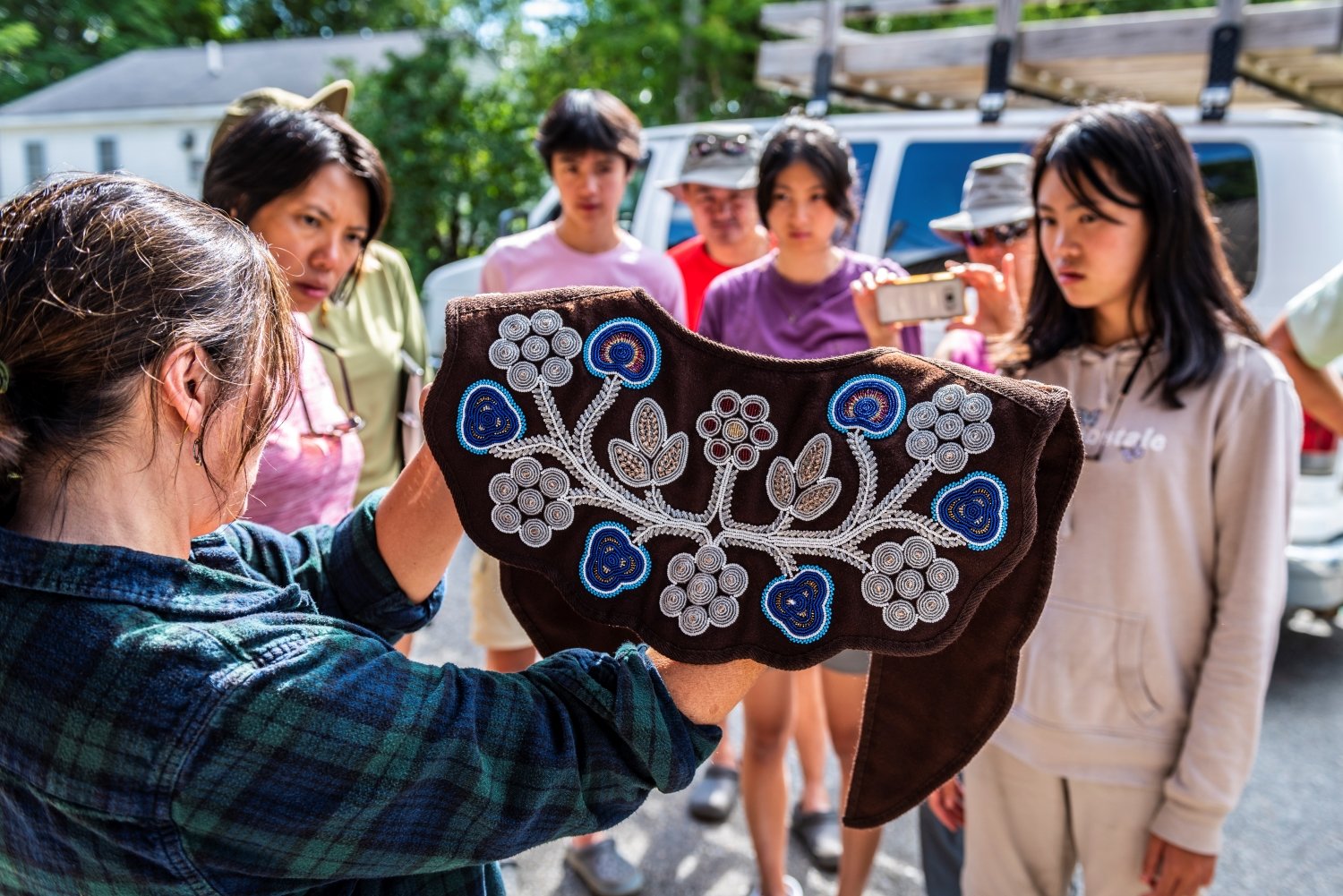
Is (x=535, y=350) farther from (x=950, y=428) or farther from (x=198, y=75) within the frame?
(x=198, y=75)

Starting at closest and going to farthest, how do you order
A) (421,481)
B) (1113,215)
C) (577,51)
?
(421,481) < (1113,215) < (577,51)

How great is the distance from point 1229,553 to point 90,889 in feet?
5.27

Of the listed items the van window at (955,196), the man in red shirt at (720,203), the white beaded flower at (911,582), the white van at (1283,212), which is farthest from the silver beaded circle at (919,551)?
the van window at (955,196)

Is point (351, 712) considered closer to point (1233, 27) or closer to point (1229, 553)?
point (1229, 553)

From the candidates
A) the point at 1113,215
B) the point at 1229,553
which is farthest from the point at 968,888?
the point at 1113,215

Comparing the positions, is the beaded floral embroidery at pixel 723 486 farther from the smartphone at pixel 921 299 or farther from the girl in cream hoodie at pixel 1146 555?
the smartphone at pixel 921 299

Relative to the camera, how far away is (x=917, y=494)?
91 centimetres

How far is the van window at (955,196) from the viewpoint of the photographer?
3766 millimetres

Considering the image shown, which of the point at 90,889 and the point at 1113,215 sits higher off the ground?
the point at 1113,215

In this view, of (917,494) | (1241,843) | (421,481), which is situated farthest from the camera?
(1241,843)

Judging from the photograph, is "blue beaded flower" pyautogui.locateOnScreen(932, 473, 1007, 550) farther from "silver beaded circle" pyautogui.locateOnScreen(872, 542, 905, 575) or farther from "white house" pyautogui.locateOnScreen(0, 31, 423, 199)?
"white house" pyautogui.locateOnScreen(0, 31, 423, 199)

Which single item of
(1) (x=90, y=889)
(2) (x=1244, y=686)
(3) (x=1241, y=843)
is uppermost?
(1) (x=90, y=889)

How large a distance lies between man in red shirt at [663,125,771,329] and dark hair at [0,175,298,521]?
8.35 ft

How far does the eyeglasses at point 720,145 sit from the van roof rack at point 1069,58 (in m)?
1.38
